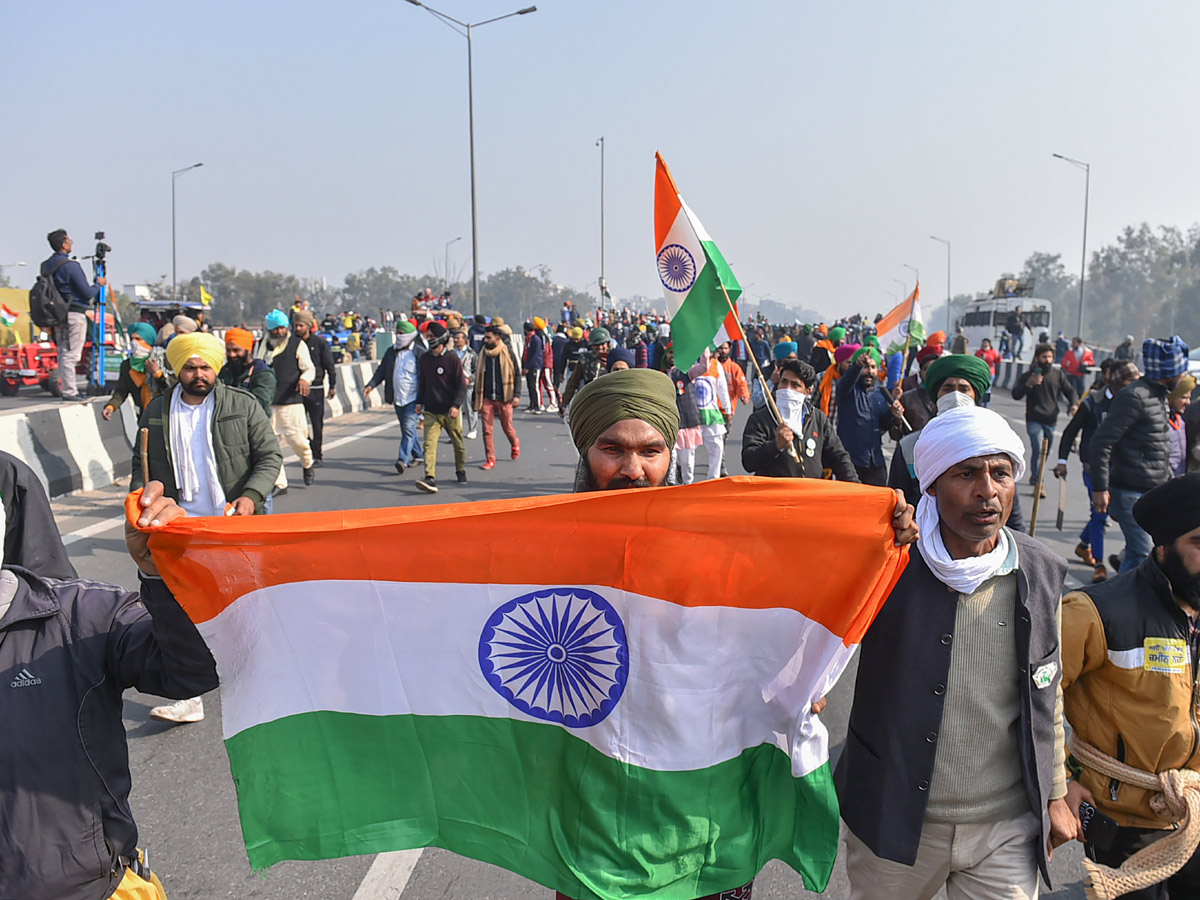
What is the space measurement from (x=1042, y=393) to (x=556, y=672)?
1022cm

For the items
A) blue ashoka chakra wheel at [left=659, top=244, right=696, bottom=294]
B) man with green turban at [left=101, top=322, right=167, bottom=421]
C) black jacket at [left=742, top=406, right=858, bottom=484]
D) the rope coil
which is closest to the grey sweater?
the rope coil

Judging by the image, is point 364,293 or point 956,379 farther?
point 364,293

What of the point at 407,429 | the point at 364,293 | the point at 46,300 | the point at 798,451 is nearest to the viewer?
the point at 798,451

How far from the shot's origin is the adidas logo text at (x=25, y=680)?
200 cm

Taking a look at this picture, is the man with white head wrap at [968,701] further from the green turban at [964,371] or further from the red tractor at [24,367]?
the red tractor at [24,367]

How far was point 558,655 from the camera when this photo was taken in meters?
2.37

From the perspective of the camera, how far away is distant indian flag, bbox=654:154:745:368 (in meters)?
5.07

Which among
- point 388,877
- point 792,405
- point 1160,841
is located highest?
point 792,405

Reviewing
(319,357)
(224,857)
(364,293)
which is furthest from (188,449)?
(364,293)

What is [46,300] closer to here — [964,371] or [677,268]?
[677,268]

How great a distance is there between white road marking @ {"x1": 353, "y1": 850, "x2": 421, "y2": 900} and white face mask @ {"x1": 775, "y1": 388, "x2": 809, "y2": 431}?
430cm

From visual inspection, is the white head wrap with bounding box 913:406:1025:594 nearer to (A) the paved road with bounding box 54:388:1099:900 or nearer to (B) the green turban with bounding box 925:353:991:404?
(A) the paved road with bounding box 54:388:1099:900

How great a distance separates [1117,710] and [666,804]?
4.59 ft

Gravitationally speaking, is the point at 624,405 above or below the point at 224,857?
above
